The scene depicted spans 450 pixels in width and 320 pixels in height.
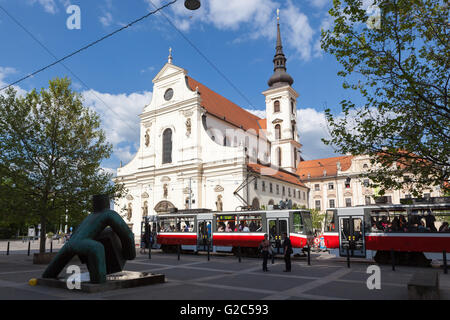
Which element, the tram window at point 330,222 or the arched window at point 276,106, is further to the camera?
the arched window at point 276,106

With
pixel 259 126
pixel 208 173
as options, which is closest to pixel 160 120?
pixel 208 173

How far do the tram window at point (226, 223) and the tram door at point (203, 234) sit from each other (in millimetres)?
679

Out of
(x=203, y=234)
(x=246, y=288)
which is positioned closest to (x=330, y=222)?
(x=203, y=234)

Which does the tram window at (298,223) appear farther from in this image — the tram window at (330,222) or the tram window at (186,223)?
the tram window at (186,223)

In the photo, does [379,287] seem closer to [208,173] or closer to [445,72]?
[445,72]

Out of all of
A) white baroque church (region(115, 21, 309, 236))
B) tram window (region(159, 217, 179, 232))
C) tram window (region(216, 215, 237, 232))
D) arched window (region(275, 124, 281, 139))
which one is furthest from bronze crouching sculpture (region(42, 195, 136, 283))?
arched window (region(275, 124, 281, 139))

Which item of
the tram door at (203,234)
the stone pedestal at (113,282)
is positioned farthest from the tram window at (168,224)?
the stone pedestal at (113,282)

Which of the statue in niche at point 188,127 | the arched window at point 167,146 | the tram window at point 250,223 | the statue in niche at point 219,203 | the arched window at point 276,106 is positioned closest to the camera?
the tram window at point 250,223

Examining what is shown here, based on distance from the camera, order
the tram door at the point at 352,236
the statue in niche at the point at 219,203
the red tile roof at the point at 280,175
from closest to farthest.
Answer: the tram door at the point at 352,236 < the statue in niche at the point at 219,203 < the red tile roof at the point at 280,175

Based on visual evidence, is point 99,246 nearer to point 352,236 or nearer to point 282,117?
point 352,236

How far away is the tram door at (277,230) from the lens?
19.8 m

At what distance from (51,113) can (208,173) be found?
84.4 ft

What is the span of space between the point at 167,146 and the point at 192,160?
17.9 ft
